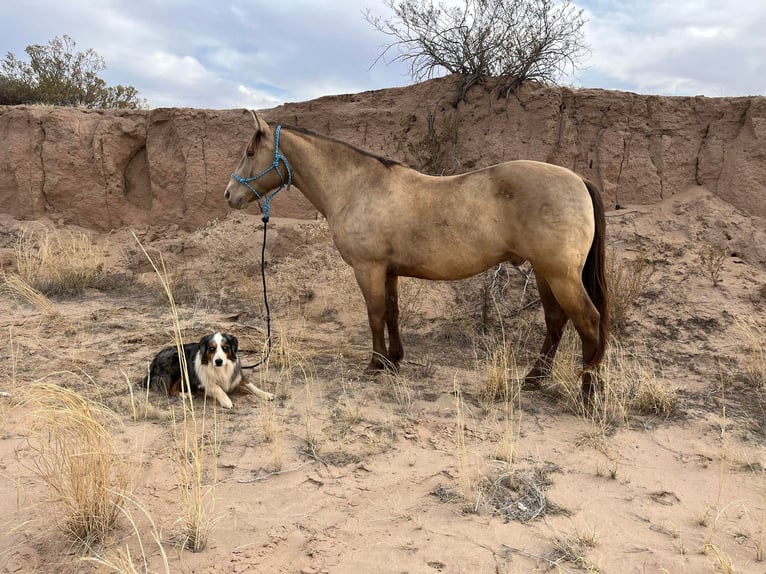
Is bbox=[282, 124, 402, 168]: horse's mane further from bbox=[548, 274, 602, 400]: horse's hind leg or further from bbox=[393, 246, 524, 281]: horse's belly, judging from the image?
bbox=[548, 274, 602, 400]: horse's hind leg

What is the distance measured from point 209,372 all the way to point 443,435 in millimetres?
1943

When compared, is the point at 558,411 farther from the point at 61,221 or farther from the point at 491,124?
the point at 61,221

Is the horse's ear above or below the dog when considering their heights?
above

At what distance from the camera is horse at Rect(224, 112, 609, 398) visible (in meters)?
4.00

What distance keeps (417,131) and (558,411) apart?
599 cm

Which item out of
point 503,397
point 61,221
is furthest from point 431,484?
point 61,221

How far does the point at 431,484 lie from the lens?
118 inches

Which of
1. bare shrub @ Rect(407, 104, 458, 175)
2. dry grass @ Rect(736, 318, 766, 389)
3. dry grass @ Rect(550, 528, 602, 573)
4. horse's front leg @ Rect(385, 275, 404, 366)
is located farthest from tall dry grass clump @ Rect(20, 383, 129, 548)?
bare shrub @ Rect(407, 104, 458, 175)

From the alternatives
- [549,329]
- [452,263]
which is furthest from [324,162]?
[549,329]

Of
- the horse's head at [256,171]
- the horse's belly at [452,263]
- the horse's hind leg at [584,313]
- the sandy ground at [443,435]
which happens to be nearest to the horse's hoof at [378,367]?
the sandy ground at [443,435]

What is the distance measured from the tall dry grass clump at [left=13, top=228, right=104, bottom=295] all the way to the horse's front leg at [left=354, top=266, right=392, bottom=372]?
228 inches

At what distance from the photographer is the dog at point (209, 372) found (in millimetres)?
4125

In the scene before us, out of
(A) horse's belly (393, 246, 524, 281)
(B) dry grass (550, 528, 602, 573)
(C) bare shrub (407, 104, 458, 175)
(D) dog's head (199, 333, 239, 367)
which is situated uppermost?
(C) bare shrub (407, 104, 458, 175)

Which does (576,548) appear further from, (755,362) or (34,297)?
(34,297)
